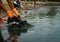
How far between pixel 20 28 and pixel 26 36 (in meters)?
2.25

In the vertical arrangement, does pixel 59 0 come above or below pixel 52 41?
below

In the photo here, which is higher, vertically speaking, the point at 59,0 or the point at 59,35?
the point at 59,35

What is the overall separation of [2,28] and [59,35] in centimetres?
318

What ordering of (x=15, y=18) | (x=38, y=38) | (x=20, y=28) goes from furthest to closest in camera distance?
(x=15, y=18) < (x=20, y=28) < (x=38, y=38)

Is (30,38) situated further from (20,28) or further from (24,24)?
(24,24)

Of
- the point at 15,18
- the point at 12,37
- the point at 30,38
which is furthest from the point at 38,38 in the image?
the point at 15,18

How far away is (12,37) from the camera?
10.3 m

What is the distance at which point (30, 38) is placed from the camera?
10.1m

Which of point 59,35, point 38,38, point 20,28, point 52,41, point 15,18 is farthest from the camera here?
point 15,18

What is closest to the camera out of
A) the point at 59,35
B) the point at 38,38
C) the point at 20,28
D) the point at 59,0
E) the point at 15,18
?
the point at 38,38

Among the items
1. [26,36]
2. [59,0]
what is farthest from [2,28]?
[59,0]

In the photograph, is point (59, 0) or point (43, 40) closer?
point (43, 40)

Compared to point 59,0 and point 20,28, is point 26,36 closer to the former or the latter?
point 20,28

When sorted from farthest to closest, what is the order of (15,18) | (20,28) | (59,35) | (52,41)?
(15,18), (20,28), (59,35), (52,41)
